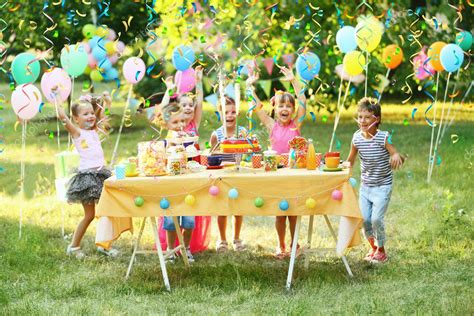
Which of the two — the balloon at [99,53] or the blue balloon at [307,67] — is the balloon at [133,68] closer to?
the balloon at [99,53]

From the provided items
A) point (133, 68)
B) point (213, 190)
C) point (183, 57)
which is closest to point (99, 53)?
point (133, 68)

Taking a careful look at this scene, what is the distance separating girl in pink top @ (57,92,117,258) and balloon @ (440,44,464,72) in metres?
Result: 3.11

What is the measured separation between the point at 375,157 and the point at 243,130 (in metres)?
1.02

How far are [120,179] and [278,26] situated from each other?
30.3 ft

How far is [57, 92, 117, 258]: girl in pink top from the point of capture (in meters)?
6.42

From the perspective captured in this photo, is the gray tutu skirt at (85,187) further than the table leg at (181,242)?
Yes

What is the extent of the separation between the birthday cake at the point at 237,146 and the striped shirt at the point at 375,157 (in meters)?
0.96

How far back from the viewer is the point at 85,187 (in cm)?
639

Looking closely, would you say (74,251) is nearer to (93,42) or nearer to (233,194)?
(233,194)

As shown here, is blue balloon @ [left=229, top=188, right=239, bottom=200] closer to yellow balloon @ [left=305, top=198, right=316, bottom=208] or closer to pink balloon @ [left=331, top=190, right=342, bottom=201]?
yellow balloon @ [left=305, top=198, right=316, bottom=208]

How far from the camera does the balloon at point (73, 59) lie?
6.71m

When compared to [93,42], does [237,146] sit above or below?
below

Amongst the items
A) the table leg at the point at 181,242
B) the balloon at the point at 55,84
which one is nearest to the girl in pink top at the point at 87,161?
the balloon at the point at 55,84

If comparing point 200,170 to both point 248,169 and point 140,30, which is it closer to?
point 248,169
